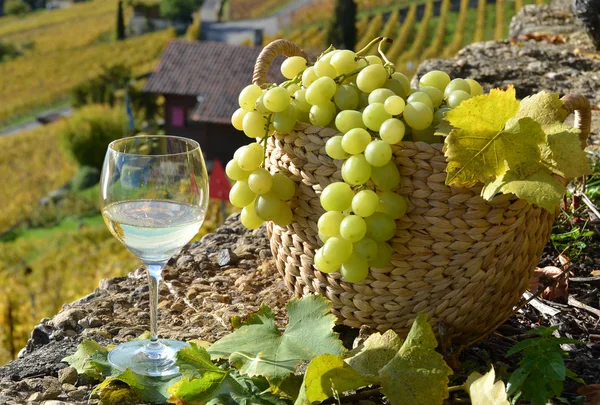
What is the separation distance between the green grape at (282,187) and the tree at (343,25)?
21.2 m

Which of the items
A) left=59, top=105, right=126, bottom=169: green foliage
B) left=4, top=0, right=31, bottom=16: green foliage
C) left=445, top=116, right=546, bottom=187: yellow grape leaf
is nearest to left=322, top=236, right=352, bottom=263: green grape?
left=445, top=116, right=546, bottom=187: yellow grape leaf

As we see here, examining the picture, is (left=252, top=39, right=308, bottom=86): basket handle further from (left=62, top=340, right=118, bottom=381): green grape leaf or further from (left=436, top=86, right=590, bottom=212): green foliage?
(left=62, top=340, right=118, bottom=381): green grape leaf

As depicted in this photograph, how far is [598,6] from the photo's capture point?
374 centimetres

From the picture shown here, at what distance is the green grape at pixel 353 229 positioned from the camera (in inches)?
50.2

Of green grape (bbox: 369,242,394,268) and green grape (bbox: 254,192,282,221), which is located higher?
green grape (bbox: 254,192,282,221)

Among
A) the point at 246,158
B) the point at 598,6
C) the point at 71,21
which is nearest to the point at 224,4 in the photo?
the point at 71,21

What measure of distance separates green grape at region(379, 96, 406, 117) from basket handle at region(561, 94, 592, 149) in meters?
0.30

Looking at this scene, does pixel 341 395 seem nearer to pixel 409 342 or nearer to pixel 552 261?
pixel 409 342

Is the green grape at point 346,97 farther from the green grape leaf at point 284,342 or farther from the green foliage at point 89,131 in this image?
the green foliage at point 89,131

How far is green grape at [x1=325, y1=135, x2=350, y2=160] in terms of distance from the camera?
1.31 m

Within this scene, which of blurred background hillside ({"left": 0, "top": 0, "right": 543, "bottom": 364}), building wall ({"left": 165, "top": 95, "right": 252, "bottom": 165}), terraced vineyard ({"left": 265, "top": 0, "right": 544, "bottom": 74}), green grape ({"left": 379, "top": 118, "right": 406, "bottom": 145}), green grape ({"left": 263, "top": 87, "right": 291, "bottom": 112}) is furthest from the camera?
terraced vineyard ({"left": 265, "top": 0, "right": 544, "bottom": 74})

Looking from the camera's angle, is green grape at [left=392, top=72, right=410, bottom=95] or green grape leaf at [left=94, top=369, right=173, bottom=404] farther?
green grape at [left=392, top=72, right=410, bottom=95]

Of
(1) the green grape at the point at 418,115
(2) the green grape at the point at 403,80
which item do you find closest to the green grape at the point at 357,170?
(1) the green grape at the point at 418,115

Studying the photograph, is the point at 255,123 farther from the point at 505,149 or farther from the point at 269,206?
the point at 505,149
